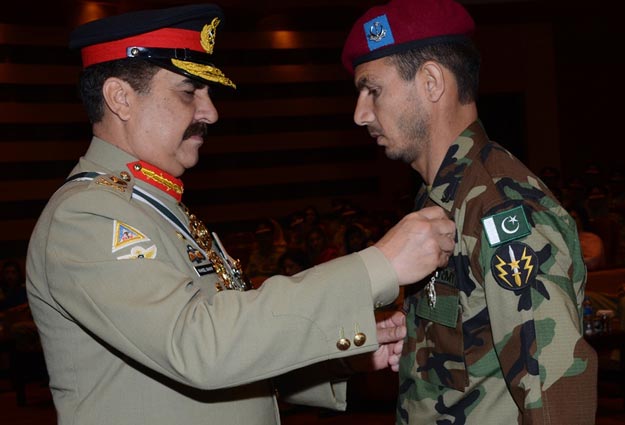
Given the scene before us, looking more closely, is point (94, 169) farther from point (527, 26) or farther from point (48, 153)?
point (527, 26)

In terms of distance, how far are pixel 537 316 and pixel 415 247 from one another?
29 cm

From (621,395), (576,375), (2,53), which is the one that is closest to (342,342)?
(576,375)

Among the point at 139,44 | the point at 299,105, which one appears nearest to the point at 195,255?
the point at 139,44

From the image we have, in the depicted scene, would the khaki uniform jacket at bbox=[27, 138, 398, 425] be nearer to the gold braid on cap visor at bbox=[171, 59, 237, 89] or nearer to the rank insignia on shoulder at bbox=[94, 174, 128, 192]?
the rank insignia on shoulder at bbox=[94, 174, 128, 192]

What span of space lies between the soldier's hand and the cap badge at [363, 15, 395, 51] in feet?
1.83

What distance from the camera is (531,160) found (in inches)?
580

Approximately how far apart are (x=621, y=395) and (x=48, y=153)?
27.7ft

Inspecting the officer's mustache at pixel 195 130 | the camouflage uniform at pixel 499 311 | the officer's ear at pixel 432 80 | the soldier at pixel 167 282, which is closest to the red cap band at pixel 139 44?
the soldier at pixel 167 282

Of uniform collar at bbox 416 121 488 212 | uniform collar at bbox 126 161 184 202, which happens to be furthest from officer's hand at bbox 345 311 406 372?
uniform collar at bbox 126 161 184 202

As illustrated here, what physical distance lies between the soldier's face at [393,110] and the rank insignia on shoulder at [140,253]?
694mm

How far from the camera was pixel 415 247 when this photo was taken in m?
1.40

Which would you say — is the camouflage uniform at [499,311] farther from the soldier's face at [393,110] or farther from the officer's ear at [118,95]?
the officer's ear at [118,95]

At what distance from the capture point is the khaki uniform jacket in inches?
51.6

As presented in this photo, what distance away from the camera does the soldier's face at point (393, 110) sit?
1.86m
